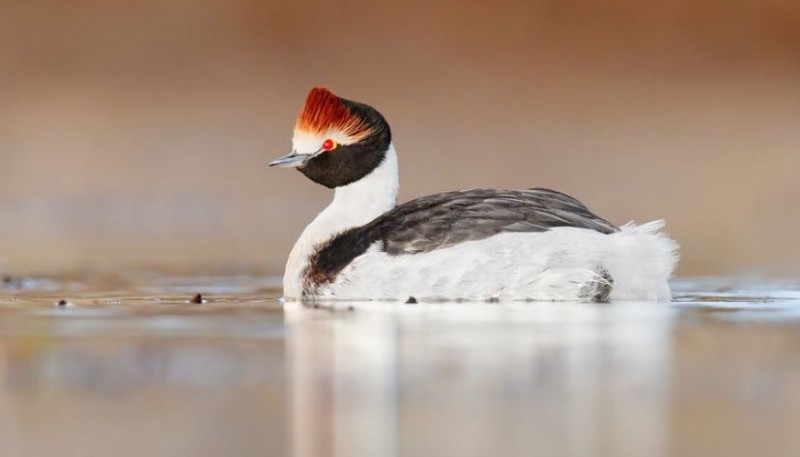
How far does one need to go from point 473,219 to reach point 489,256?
0.78ft

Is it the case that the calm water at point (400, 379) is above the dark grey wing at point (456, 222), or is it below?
below

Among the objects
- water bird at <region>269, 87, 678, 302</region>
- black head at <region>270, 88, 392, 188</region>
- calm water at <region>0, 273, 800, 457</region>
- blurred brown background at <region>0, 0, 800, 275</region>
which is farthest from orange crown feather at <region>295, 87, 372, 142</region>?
blurred brown background at <region>0, 0, 800, 275</region>

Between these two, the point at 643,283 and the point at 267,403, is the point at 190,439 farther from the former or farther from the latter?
the point at 643,283

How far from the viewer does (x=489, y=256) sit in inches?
410

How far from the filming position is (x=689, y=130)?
23062 millimetres

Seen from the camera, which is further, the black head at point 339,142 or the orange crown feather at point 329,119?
the black head at point 339,142

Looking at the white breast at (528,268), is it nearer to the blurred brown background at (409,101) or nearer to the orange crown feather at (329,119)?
the orange crown feather at (329,119)

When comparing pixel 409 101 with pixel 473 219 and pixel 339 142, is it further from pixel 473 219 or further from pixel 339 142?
pixel 473 219

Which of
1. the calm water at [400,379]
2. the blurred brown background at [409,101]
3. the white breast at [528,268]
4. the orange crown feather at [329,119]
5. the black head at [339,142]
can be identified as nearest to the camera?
the calm water at [400,379]

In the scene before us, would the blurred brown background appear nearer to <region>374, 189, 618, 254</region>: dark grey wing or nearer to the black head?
the black head

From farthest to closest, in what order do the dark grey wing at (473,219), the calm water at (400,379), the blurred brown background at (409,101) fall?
the blurred brown background at (409,101) → the dark grey wing at (473,219) → the calm water at (400,379)

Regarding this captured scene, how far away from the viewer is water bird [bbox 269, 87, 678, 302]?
33.9 ft

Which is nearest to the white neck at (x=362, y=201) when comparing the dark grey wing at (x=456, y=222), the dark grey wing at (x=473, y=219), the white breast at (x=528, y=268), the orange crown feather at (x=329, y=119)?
the orange crown feather at (x=329, y=119)

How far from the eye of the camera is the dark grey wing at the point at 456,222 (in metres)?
10.5
